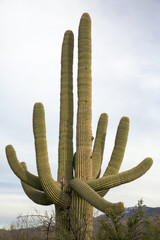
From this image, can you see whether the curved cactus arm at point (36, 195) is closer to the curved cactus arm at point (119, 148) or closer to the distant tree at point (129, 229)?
the curved cactus arm at point (119, 148)

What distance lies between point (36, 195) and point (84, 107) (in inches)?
140

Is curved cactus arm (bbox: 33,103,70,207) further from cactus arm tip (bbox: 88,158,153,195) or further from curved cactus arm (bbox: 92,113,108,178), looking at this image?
curved cactus arm (bbox: 92,113,108,178)

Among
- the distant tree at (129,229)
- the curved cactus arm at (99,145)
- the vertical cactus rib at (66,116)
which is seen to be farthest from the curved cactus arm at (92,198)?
the curved cactus arm at (99,145)

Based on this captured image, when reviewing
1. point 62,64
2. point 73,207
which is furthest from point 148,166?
point 62,64

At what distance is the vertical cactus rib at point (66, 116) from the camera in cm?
1267

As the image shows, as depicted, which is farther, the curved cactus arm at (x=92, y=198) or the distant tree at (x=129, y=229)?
the curved cactus arm at (x=92, y=198)

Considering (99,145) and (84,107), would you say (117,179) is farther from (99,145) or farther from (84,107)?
(84,107)

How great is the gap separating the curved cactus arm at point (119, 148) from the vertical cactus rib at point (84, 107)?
106 cm

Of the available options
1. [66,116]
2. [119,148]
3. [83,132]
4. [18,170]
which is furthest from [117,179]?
[18,170]

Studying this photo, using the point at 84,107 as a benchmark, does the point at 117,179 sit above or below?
below

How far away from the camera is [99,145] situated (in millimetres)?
13578

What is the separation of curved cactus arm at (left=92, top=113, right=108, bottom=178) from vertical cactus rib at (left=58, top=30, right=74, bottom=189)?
0.95 metres

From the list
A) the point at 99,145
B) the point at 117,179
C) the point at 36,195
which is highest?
the point at 99,145

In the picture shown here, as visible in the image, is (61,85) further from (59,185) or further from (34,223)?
(34,223)
